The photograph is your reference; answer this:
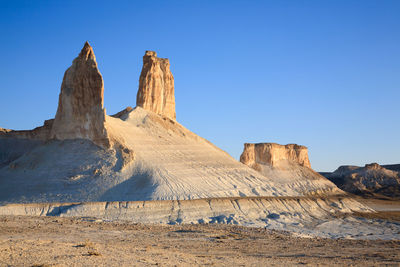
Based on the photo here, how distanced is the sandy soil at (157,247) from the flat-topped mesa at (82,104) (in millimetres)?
14977

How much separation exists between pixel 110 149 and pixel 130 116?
8439 millimetres

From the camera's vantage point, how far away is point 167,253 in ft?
46.1

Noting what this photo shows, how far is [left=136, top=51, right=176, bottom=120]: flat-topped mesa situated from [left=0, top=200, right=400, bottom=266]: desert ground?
2484cm

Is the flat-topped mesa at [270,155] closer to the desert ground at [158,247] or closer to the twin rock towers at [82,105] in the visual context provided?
the twin rock towers at [82,105]

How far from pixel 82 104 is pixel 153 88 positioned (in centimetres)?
1200

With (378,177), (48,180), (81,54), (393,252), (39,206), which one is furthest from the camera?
(378,177)

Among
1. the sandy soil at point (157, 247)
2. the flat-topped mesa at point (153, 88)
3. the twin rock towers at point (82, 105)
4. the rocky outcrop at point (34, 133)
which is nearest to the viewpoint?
the sandy soil at point (157, 247)

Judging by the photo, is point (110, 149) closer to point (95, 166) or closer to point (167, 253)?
point (95, 166)

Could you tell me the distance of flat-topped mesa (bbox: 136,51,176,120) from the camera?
157 feet

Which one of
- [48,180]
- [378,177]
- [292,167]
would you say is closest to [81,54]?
[48,180]

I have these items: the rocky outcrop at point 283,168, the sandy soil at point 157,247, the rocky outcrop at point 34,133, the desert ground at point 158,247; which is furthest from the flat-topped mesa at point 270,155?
the sandy soil at point 157,247

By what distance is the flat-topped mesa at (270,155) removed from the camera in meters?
70.7

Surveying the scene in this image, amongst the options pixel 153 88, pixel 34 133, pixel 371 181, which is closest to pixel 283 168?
pixel 371 181

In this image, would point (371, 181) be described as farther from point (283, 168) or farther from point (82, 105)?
point (82, 105)
